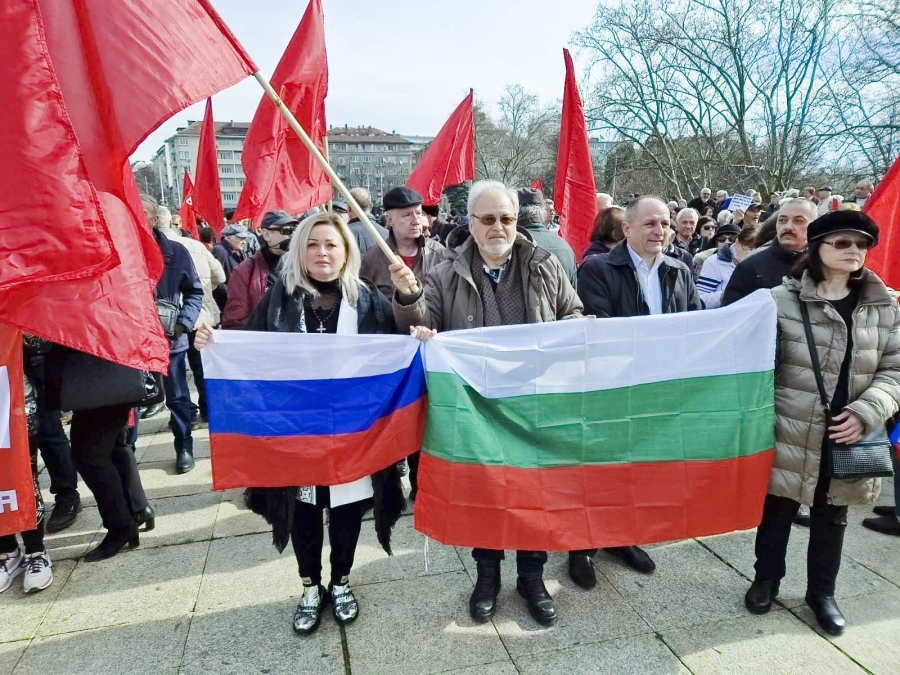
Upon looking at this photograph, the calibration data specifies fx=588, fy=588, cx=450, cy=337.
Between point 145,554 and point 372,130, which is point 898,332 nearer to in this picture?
point 145,554

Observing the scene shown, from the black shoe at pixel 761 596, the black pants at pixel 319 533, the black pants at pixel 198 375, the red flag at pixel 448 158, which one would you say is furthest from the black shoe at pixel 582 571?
the red flag at pixel 448 158

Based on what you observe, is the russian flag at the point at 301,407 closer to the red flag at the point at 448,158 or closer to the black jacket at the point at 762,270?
the black jacket at the point at 762,270

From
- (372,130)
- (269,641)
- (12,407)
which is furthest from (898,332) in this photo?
(372,130)

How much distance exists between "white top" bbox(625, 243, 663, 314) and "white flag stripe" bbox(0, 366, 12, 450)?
323cm

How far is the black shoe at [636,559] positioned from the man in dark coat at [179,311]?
326 cm

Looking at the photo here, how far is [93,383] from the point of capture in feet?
10.3

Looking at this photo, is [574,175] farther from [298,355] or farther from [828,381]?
[298,355]

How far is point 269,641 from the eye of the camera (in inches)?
107

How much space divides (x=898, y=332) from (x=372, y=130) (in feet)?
413

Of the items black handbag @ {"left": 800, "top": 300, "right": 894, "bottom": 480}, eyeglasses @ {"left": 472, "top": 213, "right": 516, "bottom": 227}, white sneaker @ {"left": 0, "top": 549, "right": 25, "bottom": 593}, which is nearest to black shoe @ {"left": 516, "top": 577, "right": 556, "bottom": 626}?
black handbag @ {"left": 800, "top": 300, "right": 894, "bottom": 480}

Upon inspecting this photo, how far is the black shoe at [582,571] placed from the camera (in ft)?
10.0

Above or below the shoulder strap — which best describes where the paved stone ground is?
below

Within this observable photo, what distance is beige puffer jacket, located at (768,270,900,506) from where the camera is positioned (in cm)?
256

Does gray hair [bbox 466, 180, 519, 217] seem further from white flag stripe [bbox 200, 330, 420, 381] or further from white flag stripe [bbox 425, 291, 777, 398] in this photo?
white flag stripe [bbox 200, 330, 420, 381]
